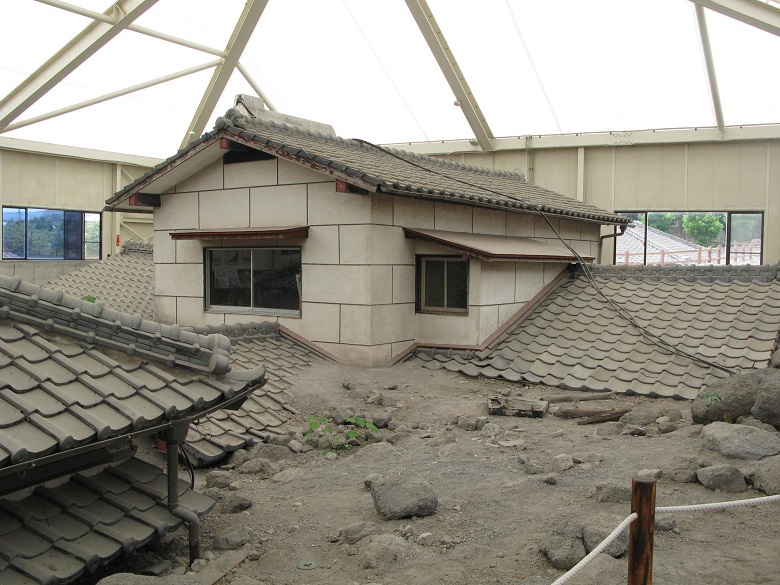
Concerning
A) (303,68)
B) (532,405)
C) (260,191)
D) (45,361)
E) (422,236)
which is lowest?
(532,405)

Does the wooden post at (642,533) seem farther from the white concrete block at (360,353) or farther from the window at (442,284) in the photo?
the window at (442,284)

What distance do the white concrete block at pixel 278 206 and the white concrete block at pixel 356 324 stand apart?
1370 millimetres

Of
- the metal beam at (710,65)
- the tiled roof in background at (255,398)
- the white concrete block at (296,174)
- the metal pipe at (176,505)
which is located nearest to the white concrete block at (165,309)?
the tiled roof in background at (255,398)

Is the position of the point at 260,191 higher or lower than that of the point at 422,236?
higher

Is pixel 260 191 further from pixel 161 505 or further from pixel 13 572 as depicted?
pixel 13 572

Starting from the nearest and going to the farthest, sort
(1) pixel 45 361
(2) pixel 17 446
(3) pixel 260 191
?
(2) pixel 17 446 → (1) pixel 45 361 → (3) pixel 260 191

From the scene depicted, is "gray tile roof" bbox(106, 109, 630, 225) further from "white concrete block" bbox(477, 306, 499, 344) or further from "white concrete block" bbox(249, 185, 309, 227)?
"white concrete block" bbox(477, 306, 499, 344)

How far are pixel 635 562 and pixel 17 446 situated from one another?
2668mm

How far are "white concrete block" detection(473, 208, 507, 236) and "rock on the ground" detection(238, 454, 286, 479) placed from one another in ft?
18.8

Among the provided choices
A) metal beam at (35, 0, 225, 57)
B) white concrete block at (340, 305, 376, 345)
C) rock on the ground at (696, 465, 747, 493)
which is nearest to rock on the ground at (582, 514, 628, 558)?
rock on the ground at (696, 465, 747, 493)

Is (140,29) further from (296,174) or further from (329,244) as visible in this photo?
(329,244)

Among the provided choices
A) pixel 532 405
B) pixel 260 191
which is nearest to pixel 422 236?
pixel 260 191

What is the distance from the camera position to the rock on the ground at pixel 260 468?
6031mm

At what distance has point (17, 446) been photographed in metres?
2.96
